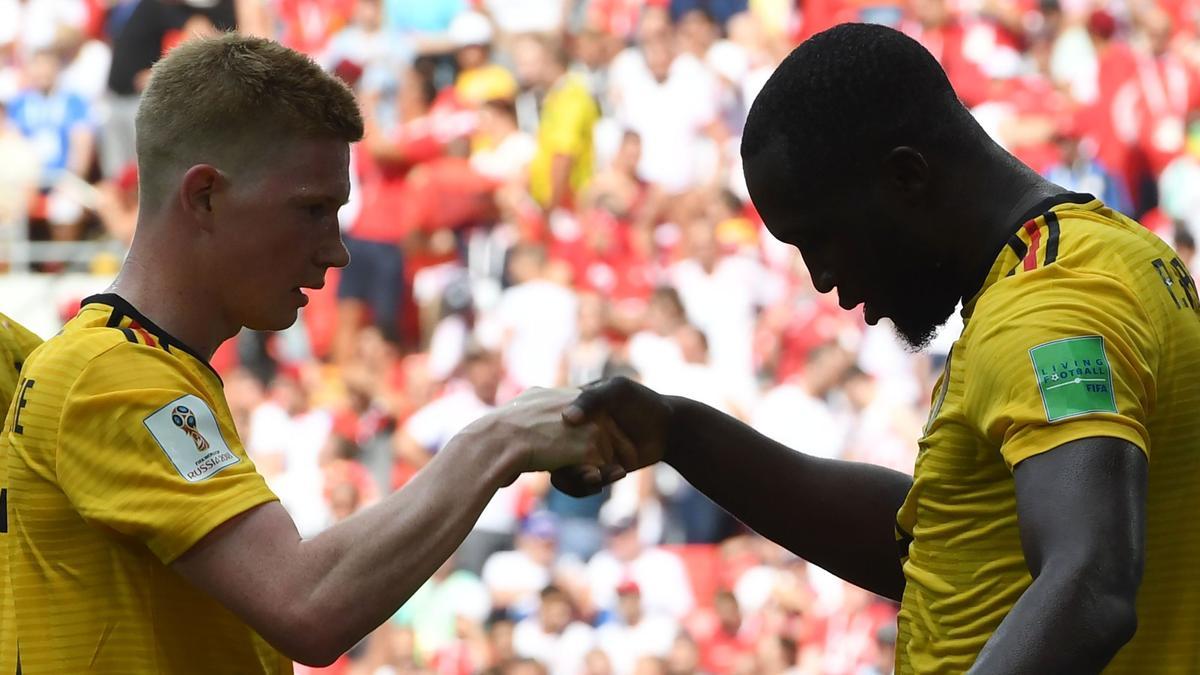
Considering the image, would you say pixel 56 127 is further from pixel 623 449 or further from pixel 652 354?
pixel 623 449

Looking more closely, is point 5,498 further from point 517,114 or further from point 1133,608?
point 517,114

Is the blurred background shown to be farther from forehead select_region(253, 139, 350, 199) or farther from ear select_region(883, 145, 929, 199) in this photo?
ear select_region(883, 145, 929, 199)

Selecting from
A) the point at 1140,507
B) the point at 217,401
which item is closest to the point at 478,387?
the point at 217,401

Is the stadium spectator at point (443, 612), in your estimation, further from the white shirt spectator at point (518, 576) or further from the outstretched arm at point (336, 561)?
the outstretched arm at point (336, 561)

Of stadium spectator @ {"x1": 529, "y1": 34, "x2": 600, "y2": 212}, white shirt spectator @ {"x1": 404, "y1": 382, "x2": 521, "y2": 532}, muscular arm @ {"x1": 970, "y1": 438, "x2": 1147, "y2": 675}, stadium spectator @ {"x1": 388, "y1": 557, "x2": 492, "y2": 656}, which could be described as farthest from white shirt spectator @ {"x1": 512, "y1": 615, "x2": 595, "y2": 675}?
muscular arm @ {"x1": 970, "y1": 438, "x2": 1147, "y2": 675}

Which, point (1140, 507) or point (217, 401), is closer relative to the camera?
point (1140, 507)

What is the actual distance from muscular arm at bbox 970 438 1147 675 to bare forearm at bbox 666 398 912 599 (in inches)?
46.4

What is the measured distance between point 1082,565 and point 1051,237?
561 mm

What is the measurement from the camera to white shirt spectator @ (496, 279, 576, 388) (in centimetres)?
925

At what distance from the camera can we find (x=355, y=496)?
8.81 meters

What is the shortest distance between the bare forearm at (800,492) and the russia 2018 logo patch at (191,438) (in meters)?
1.20

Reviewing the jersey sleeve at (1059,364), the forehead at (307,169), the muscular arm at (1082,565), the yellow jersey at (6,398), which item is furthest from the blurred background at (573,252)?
the muscular arm at (1082,565)

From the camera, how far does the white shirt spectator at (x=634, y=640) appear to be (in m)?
8.26

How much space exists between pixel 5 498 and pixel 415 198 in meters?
7.46
